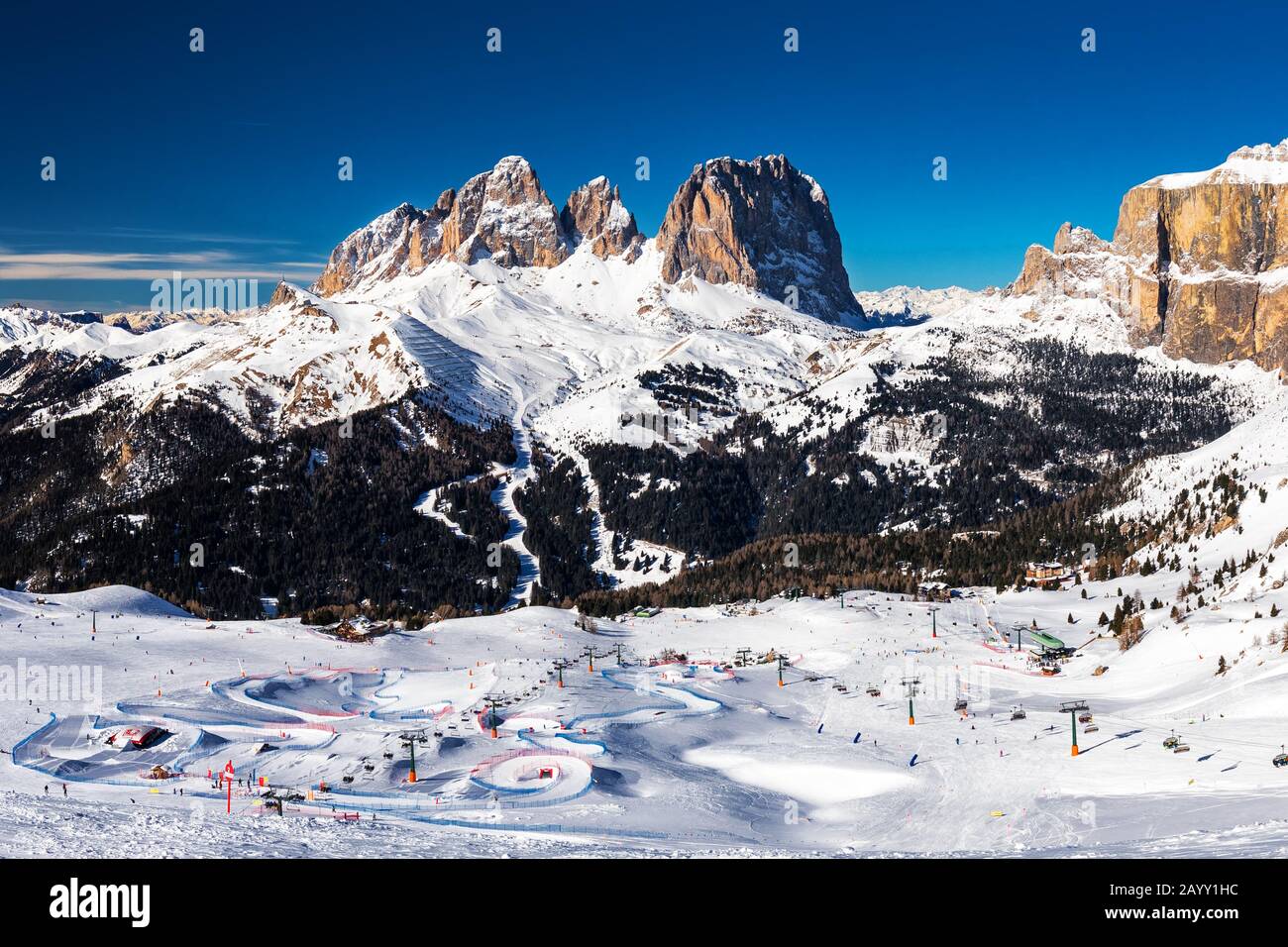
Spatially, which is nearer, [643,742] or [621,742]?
[621,742]

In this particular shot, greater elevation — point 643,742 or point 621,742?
point 621,742

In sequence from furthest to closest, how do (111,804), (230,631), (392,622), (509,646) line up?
(392,622) → (509,646) → (230,631) → (111,804)

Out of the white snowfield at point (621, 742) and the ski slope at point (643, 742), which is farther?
the ski slope at point (643, 742)

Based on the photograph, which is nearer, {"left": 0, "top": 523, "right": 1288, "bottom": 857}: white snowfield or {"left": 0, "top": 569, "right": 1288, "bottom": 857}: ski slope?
{"left": 0, "top": 523, "right": 1288, "bottom": 857}: white snowfield
